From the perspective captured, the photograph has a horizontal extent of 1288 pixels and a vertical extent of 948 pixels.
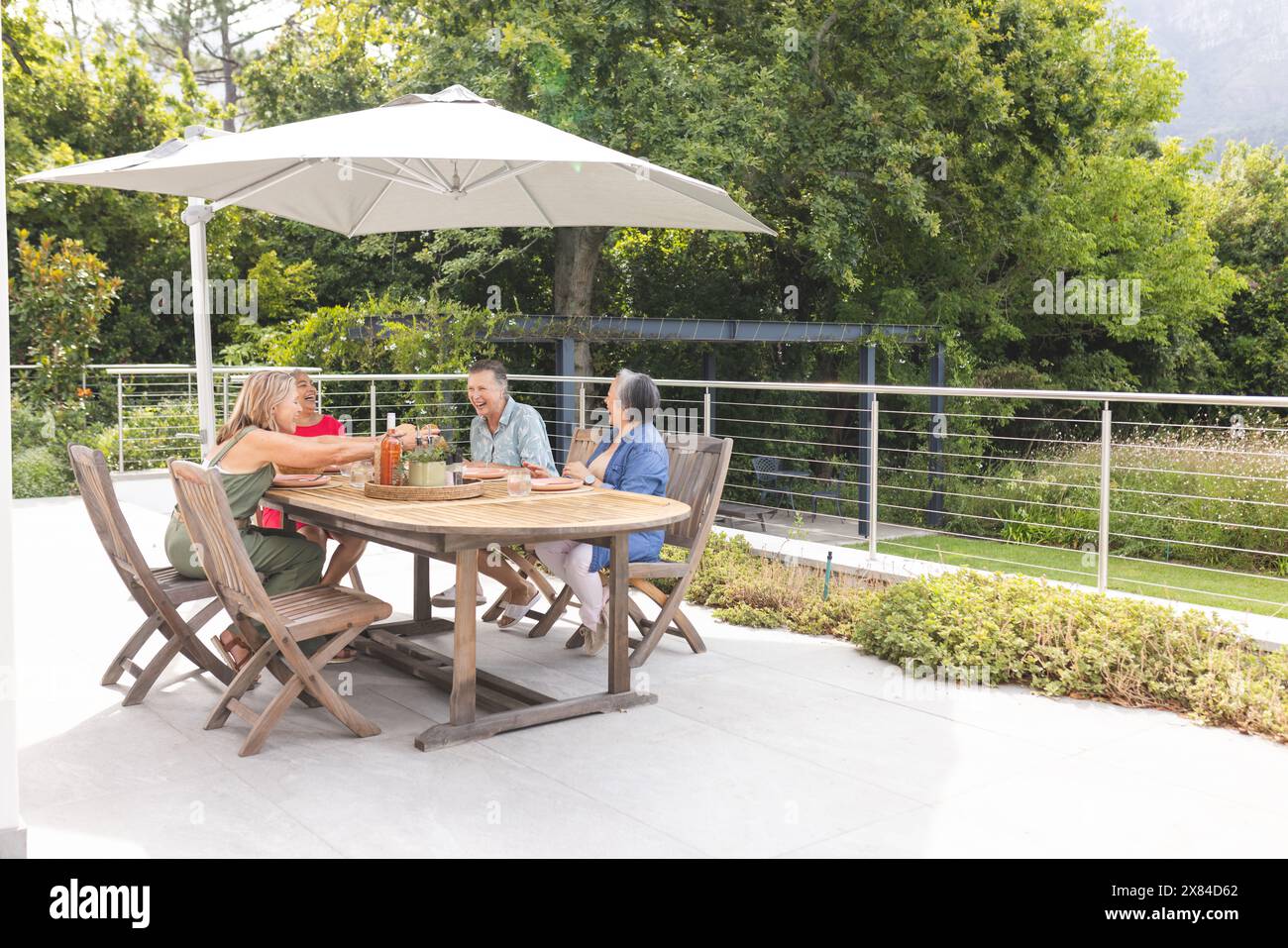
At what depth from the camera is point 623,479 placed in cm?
520

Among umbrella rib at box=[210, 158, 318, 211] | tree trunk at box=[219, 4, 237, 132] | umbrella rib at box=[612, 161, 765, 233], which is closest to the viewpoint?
umbrella rib at box=[612, 161, 765, 233]

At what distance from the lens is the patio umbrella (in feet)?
14.4

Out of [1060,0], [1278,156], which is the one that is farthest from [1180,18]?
[1060,0]

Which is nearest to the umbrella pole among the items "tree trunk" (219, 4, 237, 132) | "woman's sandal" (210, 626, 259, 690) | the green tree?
"woman's sandal" (210, 626, 259, 690)

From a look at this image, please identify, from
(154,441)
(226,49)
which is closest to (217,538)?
(154,441)

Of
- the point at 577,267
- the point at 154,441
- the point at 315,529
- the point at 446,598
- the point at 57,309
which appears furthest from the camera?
the point at 577,267

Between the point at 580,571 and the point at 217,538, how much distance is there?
1560mm

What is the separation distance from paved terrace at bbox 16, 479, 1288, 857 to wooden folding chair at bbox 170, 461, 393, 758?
0.38 feet

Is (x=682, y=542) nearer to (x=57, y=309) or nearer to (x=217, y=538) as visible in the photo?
(x=217, y=538)

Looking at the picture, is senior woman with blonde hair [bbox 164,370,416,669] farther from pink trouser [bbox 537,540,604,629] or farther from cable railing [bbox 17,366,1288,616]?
cable railing [bbox 17,366,1288,616]

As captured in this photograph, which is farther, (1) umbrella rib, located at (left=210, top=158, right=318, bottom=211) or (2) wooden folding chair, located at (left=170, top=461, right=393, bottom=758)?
(1) umbrella rib, located at (left=210, top=158, right=318, bottom=211)

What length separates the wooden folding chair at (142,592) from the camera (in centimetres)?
440
